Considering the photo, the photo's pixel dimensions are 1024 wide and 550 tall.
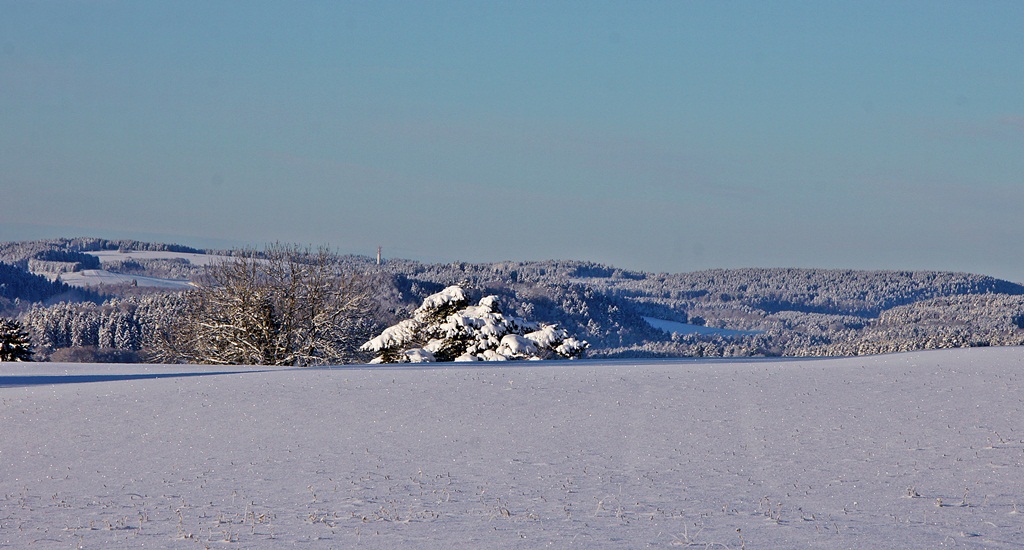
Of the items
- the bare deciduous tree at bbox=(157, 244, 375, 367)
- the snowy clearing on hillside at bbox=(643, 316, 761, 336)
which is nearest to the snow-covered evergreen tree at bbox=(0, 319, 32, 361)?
the bare deciduous tree at bbox=(157, 244, 375, 367)

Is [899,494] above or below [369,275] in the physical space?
below

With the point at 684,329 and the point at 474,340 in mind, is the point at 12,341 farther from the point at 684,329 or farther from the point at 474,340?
the point at 684,329

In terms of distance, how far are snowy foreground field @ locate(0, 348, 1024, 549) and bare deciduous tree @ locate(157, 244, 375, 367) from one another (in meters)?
12.0

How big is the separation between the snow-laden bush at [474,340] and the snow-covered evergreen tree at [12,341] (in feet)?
76.3

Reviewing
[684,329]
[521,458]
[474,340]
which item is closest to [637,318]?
[684,329]

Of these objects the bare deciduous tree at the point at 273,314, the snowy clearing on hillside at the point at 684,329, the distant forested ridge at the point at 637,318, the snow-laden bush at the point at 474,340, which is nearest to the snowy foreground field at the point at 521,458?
the bare deciduous tree at the point at 273,314

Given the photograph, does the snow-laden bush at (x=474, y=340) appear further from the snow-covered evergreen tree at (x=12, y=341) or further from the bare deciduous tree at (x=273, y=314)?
the snow-covered evergreen tree at (x=12, y=341)

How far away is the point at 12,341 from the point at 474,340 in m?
28.1

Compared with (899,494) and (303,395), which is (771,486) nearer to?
(899,494)

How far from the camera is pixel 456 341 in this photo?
4266 cm

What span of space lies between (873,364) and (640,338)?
434 feet

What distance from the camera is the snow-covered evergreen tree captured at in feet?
179

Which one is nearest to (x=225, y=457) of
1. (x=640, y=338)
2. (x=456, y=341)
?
(x=456, y=341)

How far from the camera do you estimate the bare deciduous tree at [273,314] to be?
1554 inches
